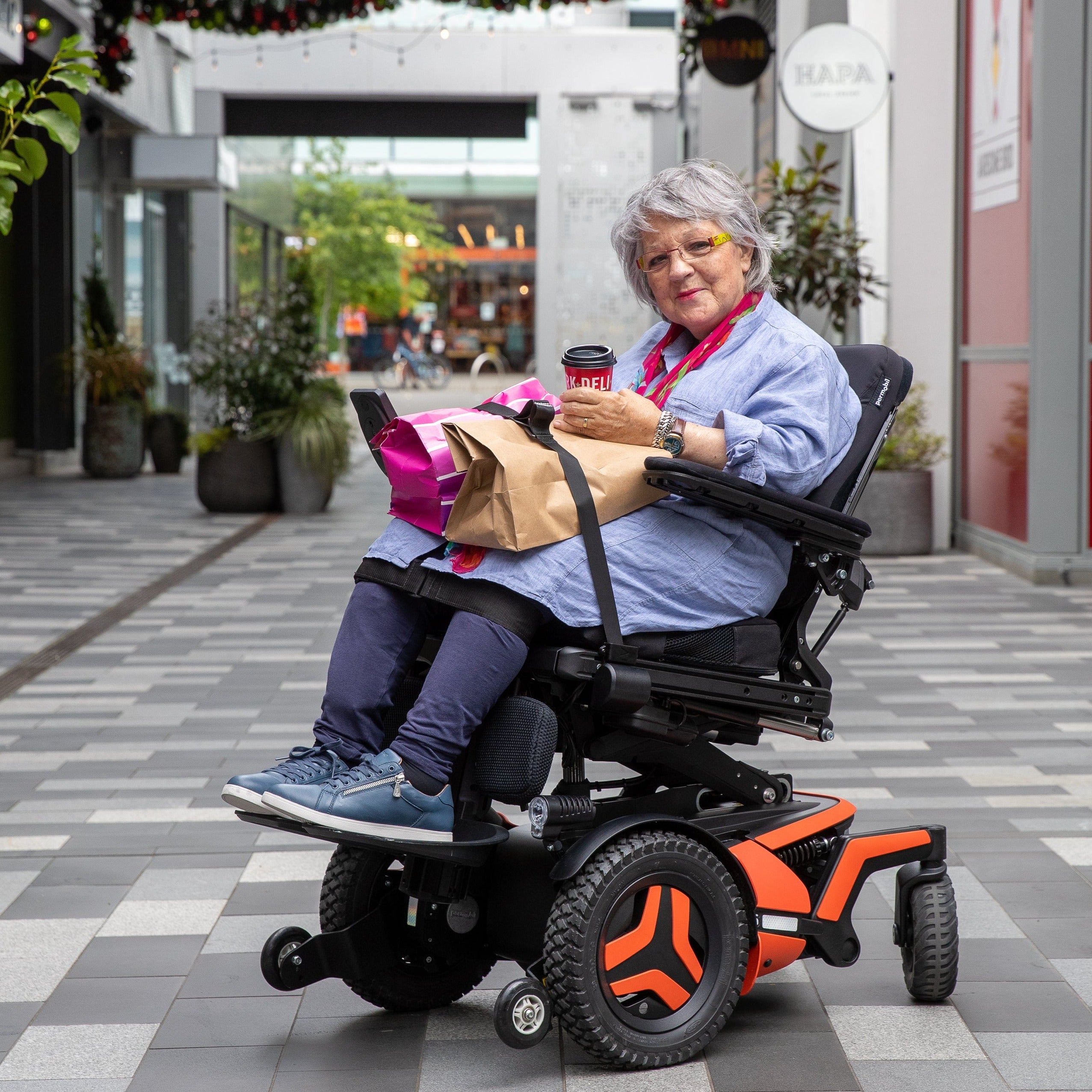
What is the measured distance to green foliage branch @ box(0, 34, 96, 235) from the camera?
3590 mm

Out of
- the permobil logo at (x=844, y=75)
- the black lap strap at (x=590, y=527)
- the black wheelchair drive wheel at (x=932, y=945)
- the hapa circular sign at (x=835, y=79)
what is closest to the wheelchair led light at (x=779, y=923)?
the black wheelchair drive wheel at (x=932, y=945)

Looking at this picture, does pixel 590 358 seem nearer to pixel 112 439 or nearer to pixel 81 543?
pixel 81 543

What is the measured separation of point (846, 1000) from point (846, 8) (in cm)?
965

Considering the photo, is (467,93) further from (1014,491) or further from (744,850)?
(744,850)

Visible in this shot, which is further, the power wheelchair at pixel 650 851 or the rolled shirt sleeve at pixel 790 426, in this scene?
the rolled shirt sleeve at pixel 790 426

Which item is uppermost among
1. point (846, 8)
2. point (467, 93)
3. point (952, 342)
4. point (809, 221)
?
point (467, 93)

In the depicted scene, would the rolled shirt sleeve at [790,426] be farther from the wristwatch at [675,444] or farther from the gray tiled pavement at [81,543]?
the gray tiled pavement at [81,543]

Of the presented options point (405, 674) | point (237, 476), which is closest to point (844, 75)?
point (237, 476)

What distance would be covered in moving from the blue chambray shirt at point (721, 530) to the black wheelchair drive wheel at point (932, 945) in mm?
596

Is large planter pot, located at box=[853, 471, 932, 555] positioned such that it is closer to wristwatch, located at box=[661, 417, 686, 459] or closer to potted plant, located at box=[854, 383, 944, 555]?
potted plant, located at box=[854, 383, 944, 555]

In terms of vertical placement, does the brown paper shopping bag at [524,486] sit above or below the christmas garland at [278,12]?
below

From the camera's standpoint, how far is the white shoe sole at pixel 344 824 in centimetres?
237

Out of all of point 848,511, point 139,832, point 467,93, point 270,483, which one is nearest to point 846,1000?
point 848,511

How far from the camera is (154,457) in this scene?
1598cm
